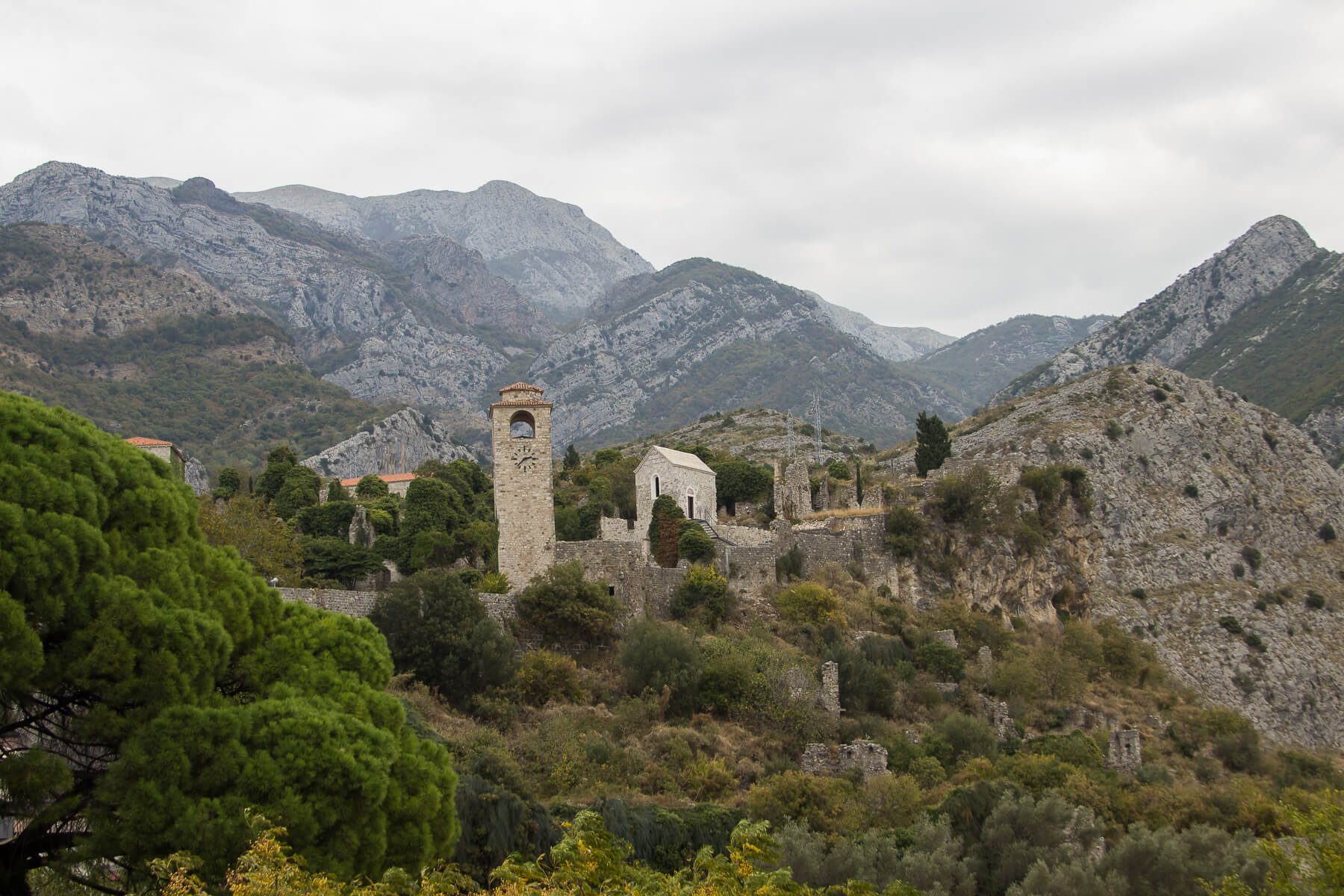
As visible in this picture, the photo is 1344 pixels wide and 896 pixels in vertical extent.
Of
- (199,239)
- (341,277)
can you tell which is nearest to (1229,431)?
(341,277)

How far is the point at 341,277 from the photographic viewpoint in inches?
6663

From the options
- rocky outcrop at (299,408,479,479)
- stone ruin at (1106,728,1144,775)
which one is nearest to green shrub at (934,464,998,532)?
stone ruin at (1106,728,1144,775)

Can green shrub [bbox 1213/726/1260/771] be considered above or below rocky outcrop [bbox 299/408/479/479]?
below

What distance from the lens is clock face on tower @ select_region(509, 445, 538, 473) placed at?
32.2 m

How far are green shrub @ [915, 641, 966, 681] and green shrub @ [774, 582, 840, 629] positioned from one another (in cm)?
285

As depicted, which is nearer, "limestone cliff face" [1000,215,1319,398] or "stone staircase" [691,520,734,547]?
"stone staircase" [691,520,734,547]

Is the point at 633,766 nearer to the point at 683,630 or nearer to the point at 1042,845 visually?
the point at 683,630

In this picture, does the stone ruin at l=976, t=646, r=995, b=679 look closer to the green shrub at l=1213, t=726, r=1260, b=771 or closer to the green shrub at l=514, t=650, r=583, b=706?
the green shrub at l=1213, t=726, r=1260, b=771

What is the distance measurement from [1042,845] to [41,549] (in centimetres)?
1746

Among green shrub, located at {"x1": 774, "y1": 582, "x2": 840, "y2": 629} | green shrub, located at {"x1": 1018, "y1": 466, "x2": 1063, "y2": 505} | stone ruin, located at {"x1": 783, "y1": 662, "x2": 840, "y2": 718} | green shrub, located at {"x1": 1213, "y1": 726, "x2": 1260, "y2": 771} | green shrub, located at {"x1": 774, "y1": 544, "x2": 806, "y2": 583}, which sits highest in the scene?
green shrub, located at {"x1": 1018, "y1": 466, "x2": 1063, "y2": 505}

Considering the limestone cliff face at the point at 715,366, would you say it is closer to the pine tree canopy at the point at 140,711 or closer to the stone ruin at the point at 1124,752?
the stone ruin at the point at 1124,752

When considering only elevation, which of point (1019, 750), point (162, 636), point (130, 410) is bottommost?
point (1019, 750)

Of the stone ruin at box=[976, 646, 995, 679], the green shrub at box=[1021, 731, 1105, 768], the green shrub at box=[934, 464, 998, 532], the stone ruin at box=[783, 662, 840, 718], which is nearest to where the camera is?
the green shrub at box=[1021, 731, 1105, 768]

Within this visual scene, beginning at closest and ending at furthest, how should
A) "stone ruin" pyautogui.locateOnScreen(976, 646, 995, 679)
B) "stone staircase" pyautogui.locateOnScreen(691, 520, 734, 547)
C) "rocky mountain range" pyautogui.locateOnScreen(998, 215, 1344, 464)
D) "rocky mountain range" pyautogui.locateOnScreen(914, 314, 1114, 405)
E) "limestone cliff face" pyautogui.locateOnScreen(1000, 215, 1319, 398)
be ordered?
"stone ruin" pyautogui.locateOnScreen(976, 646, 995, 679)
"stone staircase" pyautogui.locateOnScreen(691, 520, 734, 547)
"rocky mountain range" pyautogui.locateOnScreen(998, 215, 1344, 464)
"limestone cliff face" pyautogui.locateOnScreen(1000, 215, 1319, 398)
"rocky mountain range" pyautogui.locateOnScreen(914, 314, 1114, 405)
